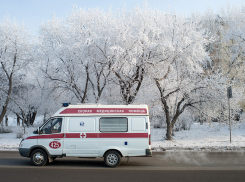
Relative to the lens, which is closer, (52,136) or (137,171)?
(137,171)

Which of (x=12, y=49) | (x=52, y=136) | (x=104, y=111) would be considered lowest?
(x=52, y=136)

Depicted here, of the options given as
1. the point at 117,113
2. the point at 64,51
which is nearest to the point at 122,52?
the point at 64,51

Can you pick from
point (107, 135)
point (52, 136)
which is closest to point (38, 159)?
point (52, 136)

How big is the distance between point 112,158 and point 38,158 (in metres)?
2.96

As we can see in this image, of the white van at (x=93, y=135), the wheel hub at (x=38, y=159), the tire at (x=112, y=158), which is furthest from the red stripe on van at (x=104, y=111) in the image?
the wheel hub at (x=38, y=159)

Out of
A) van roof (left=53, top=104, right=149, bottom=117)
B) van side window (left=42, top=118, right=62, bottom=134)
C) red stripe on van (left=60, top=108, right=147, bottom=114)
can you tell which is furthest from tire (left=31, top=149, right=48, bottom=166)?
red stripe on van (left=60, top=108, right=147, bottom=114)

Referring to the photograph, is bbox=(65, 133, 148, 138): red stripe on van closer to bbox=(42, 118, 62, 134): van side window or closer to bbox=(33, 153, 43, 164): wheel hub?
bbox=(42, 118, 62, 134): van side window

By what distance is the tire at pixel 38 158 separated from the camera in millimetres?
9352

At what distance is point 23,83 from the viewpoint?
2438 cm

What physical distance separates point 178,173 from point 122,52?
1000 centimetres

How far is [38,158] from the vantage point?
30.7ft

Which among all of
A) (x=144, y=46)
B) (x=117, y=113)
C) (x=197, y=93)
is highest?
(x=144, y=46)

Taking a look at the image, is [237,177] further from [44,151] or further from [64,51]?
[64,51]

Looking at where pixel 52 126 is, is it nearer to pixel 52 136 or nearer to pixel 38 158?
pixel 52 136
